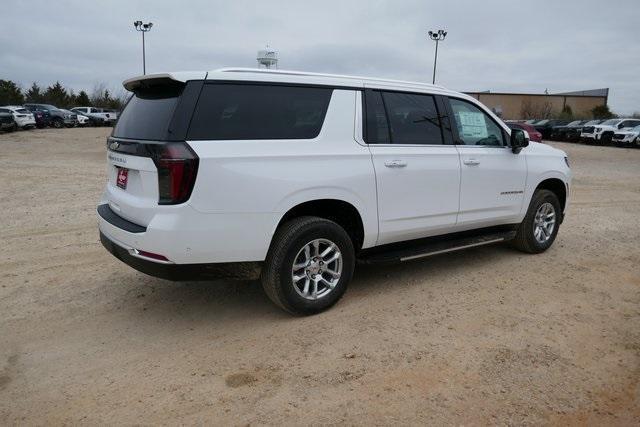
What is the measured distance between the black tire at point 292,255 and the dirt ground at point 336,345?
16 centimetres

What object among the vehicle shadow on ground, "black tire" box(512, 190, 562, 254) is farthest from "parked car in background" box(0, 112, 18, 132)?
"black tire" box(512, 190, 562, 254)

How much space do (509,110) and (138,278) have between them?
7173 cm

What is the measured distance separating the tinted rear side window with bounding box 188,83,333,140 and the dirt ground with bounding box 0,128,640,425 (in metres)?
1.48

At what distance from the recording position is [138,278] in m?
5.08

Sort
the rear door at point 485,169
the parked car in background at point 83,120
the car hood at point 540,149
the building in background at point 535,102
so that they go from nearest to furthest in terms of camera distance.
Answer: the rear door at point 485,169, the car hood at point 540,149, the parked car in background at point 83,120, the building in background at point 535,102

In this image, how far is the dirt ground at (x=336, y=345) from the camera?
2.98 meters

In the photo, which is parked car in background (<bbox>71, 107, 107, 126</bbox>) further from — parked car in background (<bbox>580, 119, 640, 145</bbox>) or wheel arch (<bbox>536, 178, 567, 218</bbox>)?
wheel arch (<bbox>536, 178, 567, 218</bbox>)

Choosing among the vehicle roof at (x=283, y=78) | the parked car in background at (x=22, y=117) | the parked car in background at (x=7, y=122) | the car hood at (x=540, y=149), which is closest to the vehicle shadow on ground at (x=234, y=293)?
the car hood at (x=540, y=149)

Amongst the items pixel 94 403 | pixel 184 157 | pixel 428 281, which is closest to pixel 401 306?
pixel 428 281

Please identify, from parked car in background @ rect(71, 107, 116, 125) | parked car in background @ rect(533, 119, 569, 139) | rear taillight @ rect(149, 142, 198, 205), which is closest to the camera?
rear taillight @ rect(149, 142, 198, 205)

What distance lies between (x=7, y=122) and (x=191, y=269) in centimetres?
2892

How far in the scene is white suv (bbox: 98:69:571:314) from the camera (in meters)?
3.56

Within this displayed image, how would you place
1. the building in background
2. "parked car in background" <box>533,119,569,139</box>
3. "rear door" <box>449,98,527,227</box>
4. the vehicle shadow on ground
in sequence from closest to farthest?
the vehicle shadow on ground → "rear door" <box>449,98,527,227</box> → "parked car in background" <box>533,119,569,139</box> → the building in background

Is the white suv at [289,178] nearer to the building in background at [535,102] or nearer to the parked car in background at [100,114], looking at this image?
the parked car in background at [100,114]
